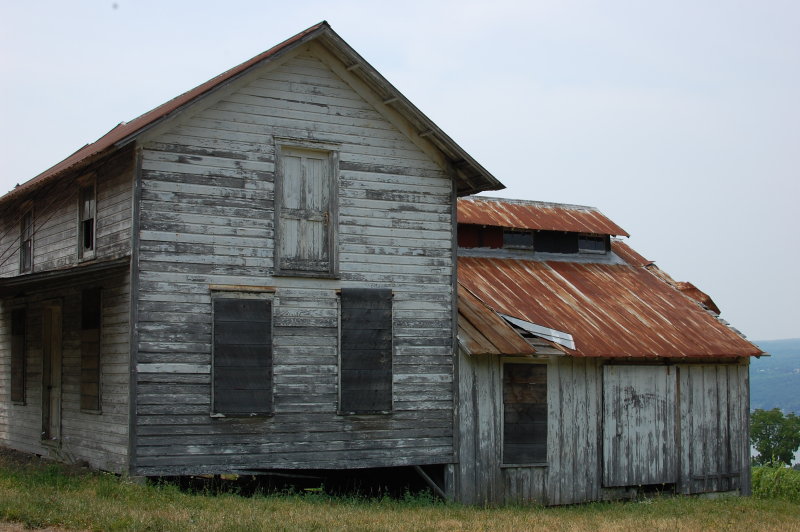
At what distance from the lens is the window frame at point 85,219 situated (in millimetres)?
17469

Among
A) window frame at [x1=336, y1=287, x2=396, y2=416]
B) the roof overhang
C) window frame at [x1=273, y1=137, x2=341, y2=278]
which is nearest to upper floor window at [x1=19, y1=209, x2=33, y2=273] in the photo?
the roof overhang

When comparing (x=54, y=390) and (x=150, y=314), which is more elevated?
(x=150, y=314)

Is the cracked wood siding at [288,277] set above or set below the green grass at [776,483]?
above

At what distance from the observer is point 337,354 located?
1706 cm

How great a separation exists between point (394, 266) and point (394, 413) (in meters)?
2.40

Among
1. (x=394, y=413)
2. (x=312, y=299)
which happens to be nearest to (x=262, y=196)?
(x=312, y=299)

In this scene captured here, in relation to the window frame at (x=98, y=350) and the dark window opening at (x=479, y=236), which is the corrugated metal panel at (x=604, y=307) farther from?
the window frame at (x=98, y=350)

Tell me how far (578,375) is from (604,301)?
3399 millimetres

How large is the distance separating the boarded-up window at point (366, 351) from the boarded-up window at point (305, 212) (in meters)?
0.73

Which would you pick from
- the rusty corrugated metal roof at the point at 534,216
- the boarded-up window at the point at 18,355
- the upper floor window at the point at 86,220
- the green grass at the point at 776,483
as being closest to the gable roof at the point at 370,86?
the upper floor window at the point at 86,220

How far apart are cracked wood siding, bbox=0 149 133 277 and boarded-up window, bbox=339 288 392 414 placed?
3.66m

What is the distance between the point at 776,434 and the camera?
6925 cm

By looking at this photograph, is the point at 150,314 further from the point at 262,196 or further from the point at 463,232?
the point at 463,232

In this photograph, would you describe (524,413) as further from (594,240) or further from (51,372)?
(51,372)
